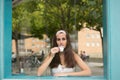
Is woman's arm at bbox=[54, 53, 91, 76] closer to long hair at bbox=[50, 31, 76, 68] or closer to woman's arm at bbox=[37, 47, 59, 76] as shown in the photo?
long hair at bbox=[50, 31, 76, 68]

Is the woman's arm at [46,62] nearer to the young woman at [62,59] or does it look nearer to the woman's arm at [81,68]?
the young woman at [62,59]

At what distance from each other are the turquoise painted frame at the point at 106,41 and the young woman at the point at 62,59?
0.31 feet

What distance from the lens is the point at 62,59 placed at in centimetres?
354

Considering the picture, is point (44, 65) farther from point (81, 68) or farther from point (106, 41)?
point (106, 41)

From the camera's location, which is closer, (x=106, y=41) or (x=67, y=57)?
(x=106, y=41)

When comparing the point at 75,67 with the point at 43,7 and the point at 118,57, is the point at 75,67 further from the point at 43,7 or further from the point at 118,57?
the point at 43,7

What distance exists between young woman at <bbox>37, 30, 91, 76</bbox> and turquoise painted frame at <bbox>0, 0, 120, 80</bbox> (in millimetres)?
93

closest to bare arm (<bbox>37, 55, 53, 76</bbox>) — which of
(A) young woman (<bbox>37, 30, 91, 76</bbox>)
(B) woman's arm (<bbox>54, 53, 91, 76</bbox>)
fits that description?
(A) young woman (<bbox>37, 30, 91, 76</bbox>)

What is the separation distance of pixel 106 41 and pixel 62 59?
0.55 m

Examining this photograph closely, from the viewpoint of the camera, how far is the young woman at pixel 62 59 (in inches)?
137

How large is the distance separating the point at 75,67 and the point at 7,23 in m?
0.92

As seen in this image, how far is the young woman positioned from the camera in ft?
11.4

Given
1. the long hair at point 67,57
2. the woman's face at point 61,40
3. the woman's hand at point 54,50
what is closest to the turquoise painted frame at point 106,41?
Answer: the long hair at point 67,57

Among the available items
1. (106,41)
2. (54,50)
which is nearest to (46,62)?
(54,50)
